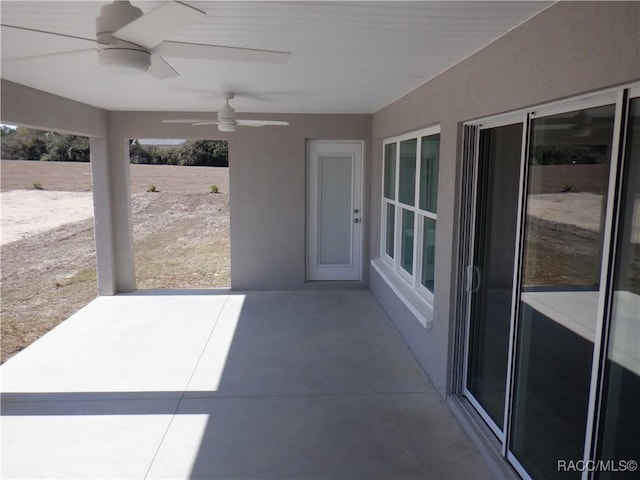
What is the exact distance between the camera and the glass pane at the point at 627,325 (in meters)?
1.70

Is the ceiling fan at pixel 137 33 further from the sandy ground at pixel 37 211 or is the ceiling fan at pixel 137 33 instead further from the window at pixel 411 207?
the sandy ground at pixel 37 211

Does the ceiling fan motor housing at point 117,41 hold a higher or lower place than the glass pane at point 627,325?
higher

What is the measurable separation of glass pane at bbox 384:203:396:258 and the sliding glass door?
243 centimetres

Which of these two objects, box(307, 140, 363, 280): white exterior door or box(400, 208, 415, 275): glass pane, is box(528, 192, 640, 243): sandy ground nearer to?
box(400, 208, 415, 275): glass pane

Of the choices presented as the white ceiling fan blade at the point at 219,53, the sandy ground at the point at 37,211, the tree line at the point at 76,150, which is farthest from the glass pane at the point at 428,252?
the tree line at the point at 76,150

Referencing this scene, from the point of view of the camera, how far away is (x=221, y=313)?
564cm

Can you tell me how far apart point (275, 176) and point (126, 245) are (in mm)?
2266

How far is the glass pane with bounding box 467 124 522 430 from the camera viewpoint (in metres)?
2.76

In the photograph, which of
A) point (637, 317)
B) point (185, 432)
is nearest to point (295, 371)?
point (185, 432)

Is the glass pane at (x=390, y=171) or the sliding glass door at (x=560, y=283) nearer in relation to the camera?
the sliding glass door at (x=560, y=283)

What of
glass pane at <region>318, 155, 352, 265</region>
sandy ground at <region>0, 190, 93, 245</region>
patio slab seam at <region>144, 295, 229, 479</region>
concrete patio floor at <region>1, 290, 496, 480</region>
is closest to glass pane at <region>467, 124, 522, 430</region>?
concrete patio floor at <region>1, 290, 496, 480</region>

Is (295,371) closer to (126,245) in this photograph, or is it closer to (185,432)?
(185,432)

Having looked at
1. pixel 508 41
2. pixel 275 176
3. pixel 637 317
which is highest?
pixel 508 41

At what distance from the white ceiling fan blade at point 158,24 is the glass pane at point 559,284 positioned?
1637 mm
